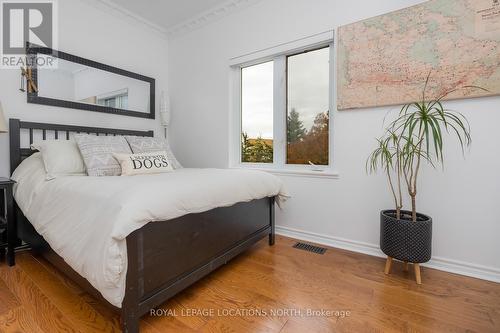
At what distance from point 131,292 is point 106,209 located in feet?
1.28

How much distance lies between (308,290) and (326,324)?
309mm

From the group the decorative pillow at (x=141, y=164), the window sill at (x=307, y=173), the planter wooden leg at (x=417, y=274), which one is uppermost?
the decorative pillow at (x=141, y=164)

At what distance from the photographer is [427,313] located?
132 cm

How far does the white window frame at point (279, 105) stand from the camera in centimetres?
229

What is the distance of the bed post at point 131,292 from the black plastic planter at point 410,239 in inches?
62.0

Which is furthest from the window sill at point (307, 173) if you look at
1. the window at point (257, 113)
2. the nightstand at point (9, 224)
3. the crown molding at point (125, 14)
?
the crown molding at point (125, 14)

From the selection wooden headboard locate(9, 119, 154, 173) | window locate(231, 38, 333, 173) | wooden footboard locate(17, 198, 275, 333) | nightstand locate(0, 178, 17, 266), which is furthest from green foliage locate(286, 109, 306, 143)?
nightstand locate(0, 178, 17, 266)

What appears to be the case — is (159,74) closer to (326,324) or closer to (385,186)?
(385,186)

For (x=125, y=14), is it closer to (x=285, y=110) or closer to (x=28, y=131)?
(x=28, y=131)

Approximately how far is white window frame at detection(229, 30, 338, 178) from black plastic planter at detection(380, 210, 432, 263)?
0.71 m

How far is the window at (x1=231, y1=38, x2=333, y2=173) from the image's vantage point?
240 cm

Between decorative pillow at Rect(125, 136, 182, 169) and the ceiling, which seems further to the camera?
the ceiling

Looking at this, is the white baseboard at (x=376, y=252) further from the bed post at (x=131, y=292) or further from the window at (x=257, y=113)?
the bed post at (x=131, y=292)

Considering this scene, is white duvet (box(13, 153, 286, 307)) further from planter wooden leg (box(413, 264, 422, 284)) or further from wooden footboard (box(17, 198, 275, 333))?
planter wooden leg (box(413, 264, 422, 284))
